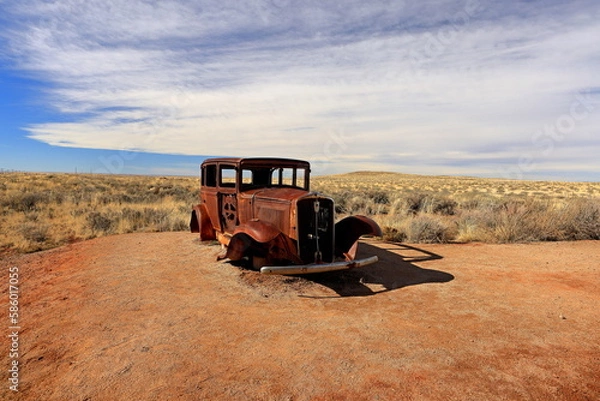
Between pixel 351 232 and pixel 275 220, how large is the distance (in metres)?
1.66

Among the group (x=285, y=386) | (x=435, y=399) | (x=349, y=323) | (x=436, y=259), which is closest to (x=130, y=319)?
(x=285, y=386)

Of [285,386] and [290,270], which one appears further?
[290,270]

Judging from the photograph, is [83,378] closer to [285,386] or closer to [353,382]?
[285,386]

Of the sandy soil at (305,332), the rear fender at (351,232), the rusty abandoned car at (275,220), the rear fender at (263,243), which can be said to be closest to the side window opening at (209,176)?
the rusty abandoned car at (275,220)

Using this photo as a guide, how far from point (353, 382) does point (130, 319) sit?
3.10m

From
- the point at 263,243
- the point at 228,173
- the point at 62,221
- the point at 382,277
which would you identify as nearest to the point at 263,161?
the point at 228,173

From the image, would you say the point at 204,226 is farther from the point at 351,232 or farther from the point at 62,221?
the point at 62,221

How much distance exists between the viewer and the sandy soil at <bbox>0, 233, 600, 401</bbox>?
3188 millimetres

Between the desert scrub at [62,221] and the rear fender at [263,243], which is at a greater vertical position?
the rear fender at [263,243]

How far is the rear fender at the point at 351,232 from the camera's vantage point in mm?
6693

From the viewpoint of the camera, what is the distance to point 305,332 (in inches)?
167

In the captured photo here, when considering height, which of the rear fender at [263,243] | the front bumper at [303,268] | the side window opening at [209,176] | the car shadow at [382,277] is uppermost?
the side window opening at [209,176]

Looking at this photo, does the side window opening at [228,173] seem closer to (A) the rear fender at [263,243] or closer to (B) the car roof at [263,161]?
(B) the car roof at [263,161]

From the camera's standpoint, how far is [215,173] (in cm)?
796
